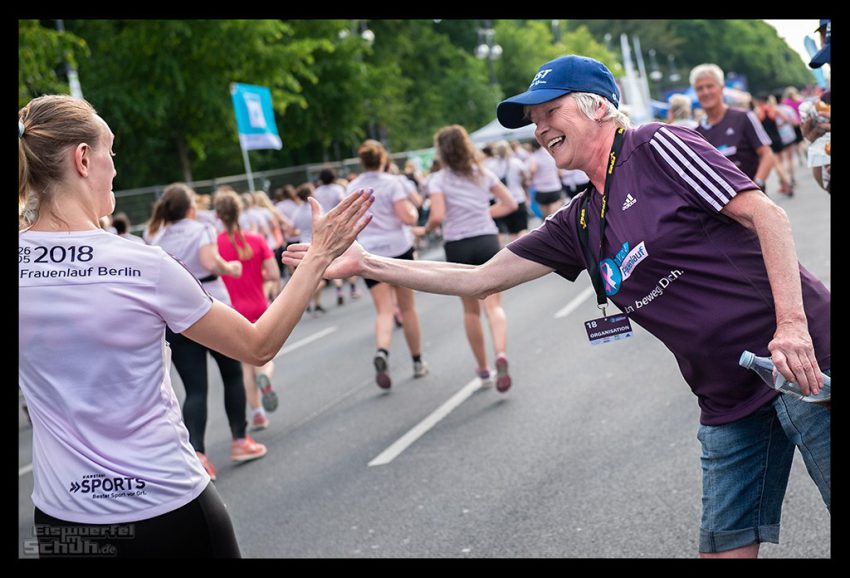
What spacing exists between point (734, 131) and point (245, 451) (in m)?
5.07

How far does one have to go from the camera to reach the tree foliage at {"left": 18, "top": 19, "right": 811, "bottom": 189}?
89.3 ft

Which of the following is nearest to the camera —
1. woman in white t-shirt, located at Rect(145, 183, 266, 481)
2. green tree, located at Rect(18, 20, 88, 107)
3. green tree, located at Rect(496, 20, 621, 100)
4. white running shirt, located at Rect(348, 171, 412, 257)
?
woman in white t-shirt, located at Rect(145, 183, 266, 481)

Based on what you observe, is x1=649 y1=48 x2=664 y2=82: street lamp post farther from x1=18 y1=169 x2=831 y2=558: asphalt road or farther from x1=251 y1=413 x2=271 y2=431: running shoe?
x1=251 y1=413 x2=271 y2=431: running shoe

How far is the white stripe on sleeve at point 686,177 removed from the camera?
2.98 meters

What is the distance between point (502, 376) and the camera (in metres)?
8.12

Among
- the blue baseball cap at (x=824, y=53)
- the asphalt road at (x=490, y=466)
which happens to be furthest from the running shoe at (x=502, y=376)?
the blue baseball cap at (x=824, y=53)

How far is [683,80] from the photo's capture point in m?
121

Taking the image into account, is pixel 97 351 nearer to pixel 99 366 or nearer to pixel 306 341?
pixel 99 366

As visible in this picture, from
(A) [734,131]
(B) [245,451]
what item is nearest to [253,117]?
(A) [734,131]

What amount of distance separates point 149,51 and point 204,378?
22450 millimetres

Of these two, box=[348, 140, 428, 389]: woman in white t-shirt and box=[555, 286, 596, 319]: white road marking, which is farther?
box=[555, 286, 596, 319]: white road marking

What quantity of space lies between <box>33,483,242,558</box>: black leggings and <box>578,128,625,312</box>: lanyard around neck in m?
1.33

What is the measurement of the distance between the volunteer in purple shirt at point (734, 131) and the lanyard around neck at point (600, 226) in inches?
248

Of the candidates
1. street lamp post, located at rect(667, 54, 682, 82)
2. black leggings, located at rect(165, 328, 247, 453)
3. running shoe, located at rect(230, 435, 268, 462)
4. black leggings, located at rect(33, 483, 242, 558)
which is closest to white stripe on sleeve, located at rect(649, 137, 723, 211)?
black leggings, located at rect(33, 483, 242, 558)
